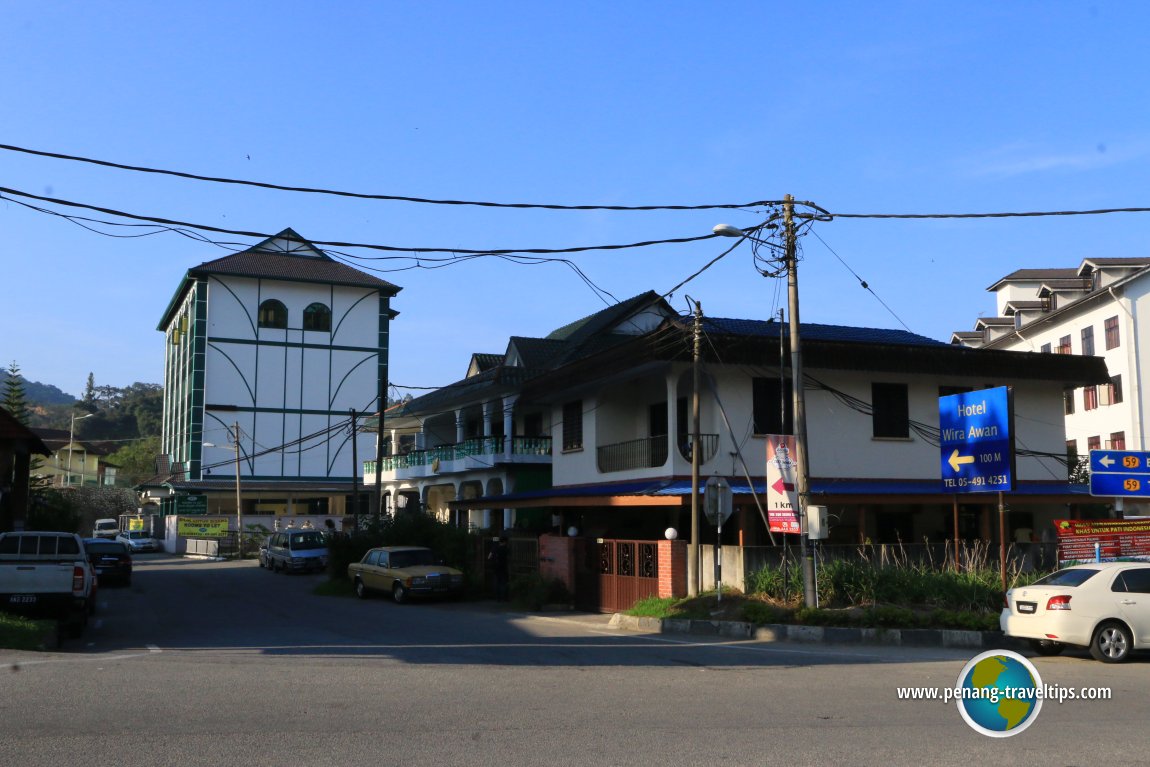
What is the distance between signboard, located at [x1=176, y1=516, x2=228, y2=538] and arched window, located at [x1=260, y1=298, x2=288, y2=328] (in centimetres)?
1384

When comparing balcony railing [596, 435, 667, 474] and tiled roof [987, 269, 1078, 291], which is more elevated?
tiled roof [987, 269, 1078, 291]

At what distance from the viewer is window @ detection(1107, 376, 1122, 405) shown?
151 ft

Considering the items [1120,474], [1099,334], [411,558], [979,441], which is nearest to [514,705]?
[979,441]

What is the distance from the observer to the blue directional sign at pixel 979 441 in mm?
18438

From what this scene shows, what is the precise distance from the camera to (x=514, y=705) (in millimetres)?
10398

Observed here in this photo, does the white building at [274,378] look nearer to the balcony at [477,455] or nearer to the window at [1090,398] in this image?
the balcony at [477,455]

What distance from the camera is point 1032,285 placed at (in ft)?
193

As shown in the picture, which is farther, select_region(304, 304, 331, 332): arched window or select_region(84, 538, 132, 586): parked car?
select_region(304, 304, 331, 332): arched window

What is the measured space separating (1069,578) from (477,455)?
83.9ft

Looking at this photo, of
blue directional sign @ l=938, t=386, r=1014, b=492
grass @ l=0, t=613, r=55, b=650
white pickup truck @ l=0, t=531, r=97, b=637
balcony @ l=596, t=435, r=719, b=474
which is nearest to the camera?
grass @ l=0, t=613, r=55, b=650

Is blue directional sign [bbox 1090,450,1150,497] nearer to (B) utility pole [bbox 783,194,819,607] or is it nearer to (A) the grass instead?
(B) utility pole [bbox 783,194,819,607]

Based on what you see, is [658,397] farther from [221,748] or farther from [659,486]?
[221,748]

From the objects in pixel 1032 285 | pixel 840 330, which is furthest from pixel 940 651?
pixel 1032 285

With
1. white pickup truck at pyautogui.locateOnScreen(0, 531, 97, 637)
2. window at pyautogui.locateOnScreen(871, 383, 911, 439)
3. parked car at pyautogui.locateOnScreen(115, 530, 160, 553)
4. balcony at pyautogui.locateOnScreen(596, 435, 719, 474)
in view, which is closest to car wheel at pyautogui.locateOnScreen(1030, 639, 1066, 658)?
balcony at pyautogui.locateOnScreen(596, 435, 719, 474)
